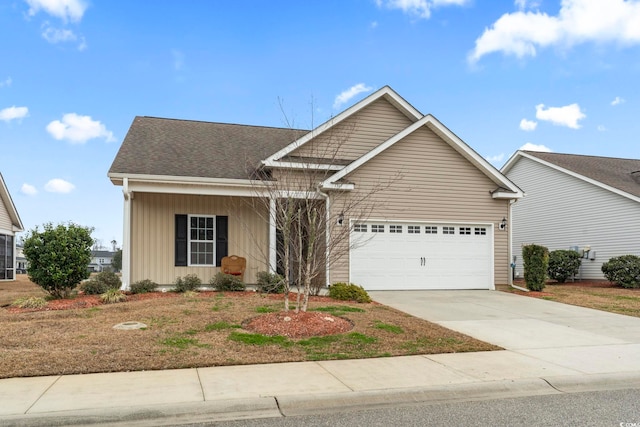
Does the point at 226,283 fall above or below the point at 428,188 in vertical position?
below

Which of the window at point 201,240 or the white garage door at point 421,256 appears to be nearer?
the white garage door at point 421,256

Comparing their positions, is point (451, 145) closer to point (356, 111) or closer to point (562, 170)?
point (356, 111)

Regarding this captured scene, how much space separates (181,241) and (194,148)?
3228 millimetres

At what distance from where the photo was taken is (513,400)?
17.5ft

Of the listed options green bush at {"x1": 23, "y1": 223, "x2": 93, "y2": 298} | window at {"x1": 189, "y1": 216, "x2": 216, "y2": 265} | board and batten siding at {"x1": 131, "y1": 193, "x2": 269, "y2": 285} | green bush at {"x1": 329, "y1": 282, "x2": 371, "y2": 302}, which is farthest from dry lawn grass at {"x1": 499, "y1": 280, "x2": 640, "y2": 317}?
green bush at {"x1": 23, "y1": 223, "x2": 93, "y2": 298}

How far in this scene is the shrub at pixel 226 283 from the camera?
13.8m

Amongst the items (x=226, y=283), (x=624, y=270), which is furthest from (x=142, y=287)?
(x=624, y=270)

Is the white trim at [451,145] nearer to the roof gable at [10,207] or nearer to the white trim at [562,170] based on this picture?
the white trim at [562,170]

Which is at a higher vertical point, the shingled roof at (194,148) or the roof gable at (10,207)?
the shingled roof at (194,148)

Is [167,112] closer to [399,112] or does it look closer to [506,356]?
[399,112]

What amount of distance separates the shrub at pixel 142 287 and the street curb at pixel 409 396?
940 centimetres

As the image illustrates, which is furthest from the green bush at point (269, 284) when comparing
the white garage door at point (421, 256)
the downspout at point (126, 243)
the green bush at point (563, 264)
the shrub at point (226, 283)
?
the green bush at point (563, 264)

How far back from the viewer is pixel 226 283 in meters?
13.8

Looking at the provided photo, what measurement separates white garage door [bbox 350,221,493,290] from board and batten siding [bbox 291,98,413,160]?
287cm
